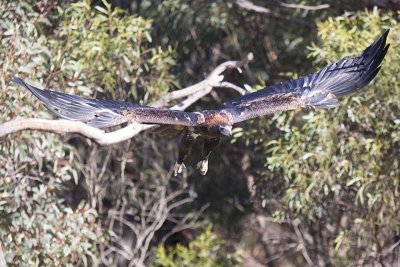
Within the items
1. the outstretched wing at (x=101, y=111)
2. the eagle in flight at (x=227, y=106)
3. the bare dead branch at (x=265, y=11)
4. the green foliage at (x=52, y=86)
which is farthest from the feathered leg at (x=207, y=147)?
the bare dead branch at (x=265, y=11)

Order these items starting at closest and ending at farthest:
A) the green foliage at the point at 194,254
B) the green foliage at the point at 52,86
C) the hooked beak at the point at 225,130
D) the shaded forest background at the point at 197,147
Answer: the hooked beak at the point at 225,130 < the green foliage at the point at 52,86 < the shaded forest background at the point at 197,147 < the green foliage at the point at 194,254

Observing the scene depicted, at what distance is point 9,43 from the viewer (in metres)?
8.64

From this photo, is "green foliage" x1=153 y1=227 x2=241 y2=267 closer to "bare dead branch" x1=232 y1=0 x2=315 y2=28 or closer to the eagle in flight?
"bare dead branch" x1=232 y1=0 x2=315 y2=28

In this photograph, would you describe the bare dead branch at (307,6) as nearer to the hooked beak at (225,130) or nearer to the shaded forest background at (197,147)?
the shaded forest background at (197,147)

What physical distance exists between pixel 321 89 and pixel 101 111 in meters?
2.01

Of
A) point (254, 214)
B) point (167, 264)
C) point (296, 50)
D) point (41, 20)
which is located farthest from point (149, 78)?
point (254, 214)

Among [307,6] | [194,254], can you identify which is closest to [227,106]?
[194,254]

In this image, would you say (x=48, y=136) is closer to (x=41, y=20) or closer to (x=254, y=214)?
(x=41, y=20)

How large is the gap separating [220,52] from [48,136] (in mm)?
4097

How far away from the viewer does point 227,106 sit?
7863mm

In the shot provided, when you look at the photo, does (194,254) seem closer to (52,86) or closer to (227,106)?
(52,86)

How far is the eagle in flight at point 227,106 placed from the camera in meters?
6.73

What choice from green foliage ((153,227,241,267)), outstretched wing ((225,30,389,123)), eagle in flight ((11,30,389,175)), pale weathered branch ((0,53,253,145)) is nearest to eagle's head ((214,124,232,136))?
eagle in flight ((11,30,389,175))

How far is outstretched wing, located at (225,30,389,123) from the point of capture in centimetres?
766
